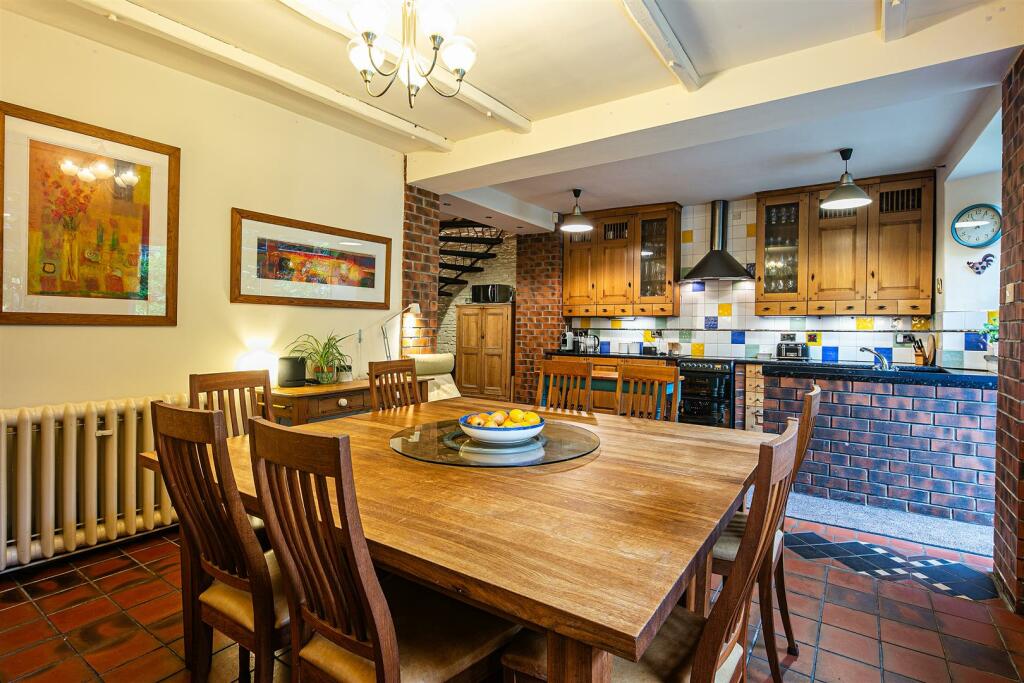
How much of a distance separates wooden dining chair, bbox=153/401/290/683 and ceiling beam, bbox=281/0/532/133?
176cm

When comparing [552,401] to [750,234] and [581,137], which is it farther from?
[750,234]

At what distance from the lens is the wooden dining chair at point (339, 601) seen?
0.91 metres

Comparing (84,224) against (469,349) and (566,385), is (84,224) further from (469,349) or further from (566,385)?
(469,349)

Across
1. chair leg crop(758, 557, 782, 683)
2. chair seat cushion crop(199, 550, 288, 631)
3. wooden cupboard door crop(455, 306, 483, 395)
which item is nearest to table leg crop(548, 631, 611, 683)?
chair seat cushion crop(199, 550, 288, 631)

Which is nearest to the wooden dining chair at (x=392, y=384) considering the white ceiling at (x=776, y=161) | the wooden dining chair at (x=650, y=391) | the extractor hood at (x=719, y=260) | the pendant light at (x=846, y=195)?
the wooden dining chair at (x=650, y=391)

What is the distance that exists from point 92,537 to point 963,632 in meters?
3.86

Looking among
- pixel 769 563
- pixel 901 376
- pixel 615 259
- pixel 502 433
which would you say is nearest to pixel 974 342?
pixel 901 376

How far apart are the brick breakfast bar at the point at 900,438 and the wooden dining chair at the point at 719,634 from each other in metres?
2.55

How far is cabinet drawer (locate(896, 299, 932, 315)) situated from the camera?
4219mm

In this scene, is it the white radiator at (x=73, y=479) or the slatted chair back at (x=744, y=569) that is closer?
the slatted chair back at (x=744, y=569)

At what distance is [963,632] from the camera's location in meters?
1.91

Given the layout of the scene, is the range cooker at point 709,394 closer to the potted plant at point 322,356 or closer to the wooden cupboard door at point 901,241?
the wooden cupboard door at point 901,241

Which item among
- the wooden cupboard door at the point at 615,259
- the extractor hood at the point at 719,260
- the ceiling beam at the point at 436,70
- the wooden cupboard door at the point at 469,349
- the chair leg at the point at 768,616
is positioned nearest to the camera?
the chair leg at the point at 768,616

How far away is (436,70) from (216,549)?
248 cm
